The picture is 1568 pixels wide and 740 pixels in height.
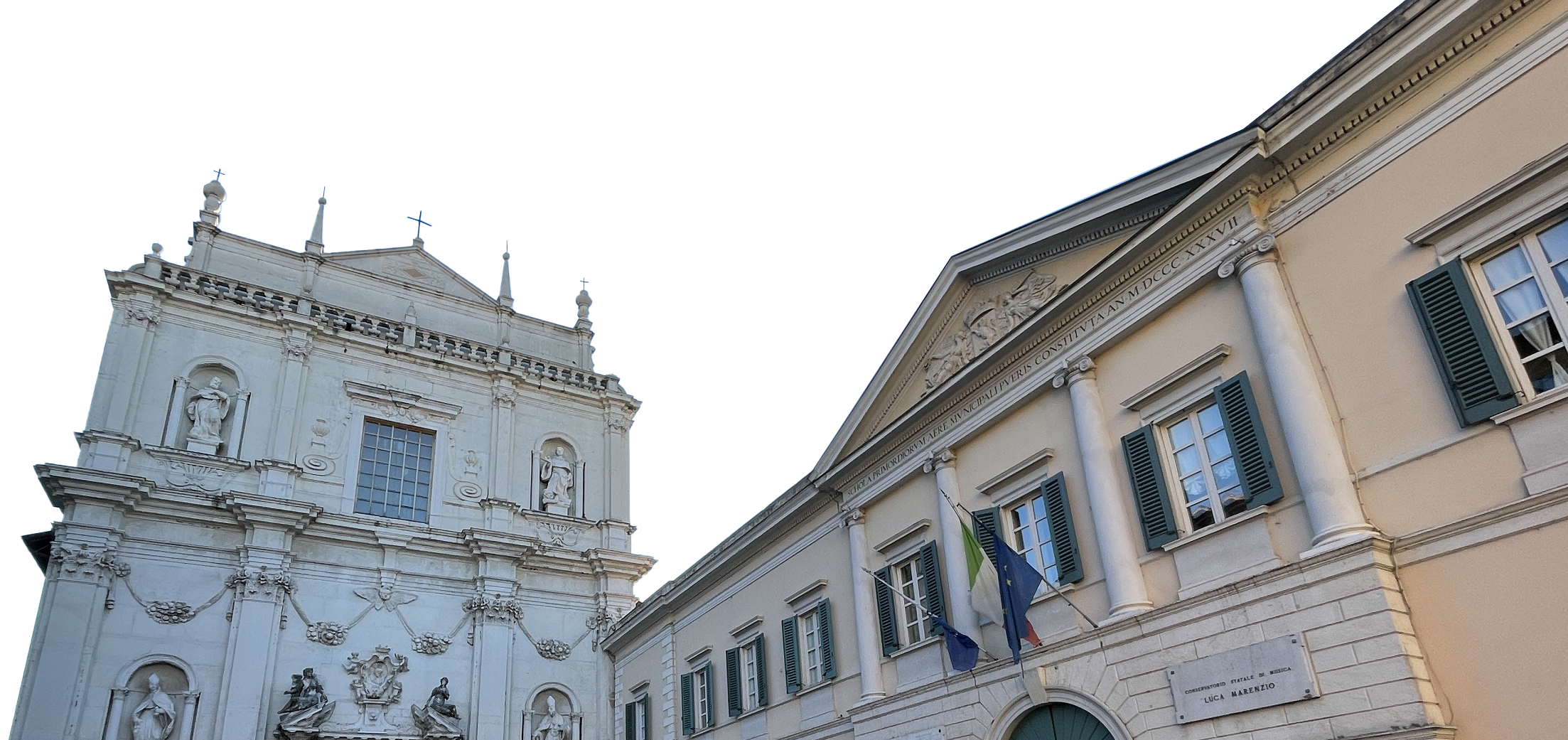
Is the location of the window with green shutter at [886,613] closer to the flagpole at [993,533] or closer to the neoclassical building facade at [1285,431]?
the neoclassical building facade at [1285,431]

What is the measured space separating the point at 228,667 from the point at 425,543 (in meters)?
5.08

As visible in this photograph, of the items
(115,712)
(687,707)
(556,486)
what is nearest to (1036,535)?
(687,707)

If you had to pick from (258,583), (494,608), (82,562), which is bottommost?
(494,608)

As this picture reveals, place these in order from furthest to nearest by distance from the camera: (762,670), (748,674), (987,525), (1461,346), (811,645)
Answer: (748,674)
(762,670)
(811,645)
(987,525)
(1461,346)

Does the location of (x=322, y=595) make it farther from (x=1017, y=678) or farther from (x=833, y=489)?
(x=1017, y=678)

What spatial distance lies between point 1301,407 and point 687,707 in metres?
15.2

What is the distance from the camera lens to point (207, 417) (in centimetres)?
2345

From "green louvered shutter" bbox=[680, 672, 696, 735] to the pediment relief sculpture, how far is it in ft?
31.3

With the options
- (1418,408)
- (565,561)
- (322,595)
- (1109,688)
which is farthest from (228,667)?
(1418,408)

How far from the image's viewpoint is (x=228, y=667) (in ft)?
69.4

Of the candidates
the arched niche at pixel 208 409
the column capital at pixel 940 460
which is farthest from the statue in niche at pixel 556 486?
the column capital at pixel 940 460

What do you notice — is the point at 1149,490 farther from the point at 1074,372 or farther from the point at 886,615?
the point at 886,615

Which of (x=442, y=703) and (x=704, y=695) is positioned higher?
A: (x=442, y=703)

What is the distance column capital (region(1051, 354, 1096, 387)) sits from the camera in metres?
12.2
